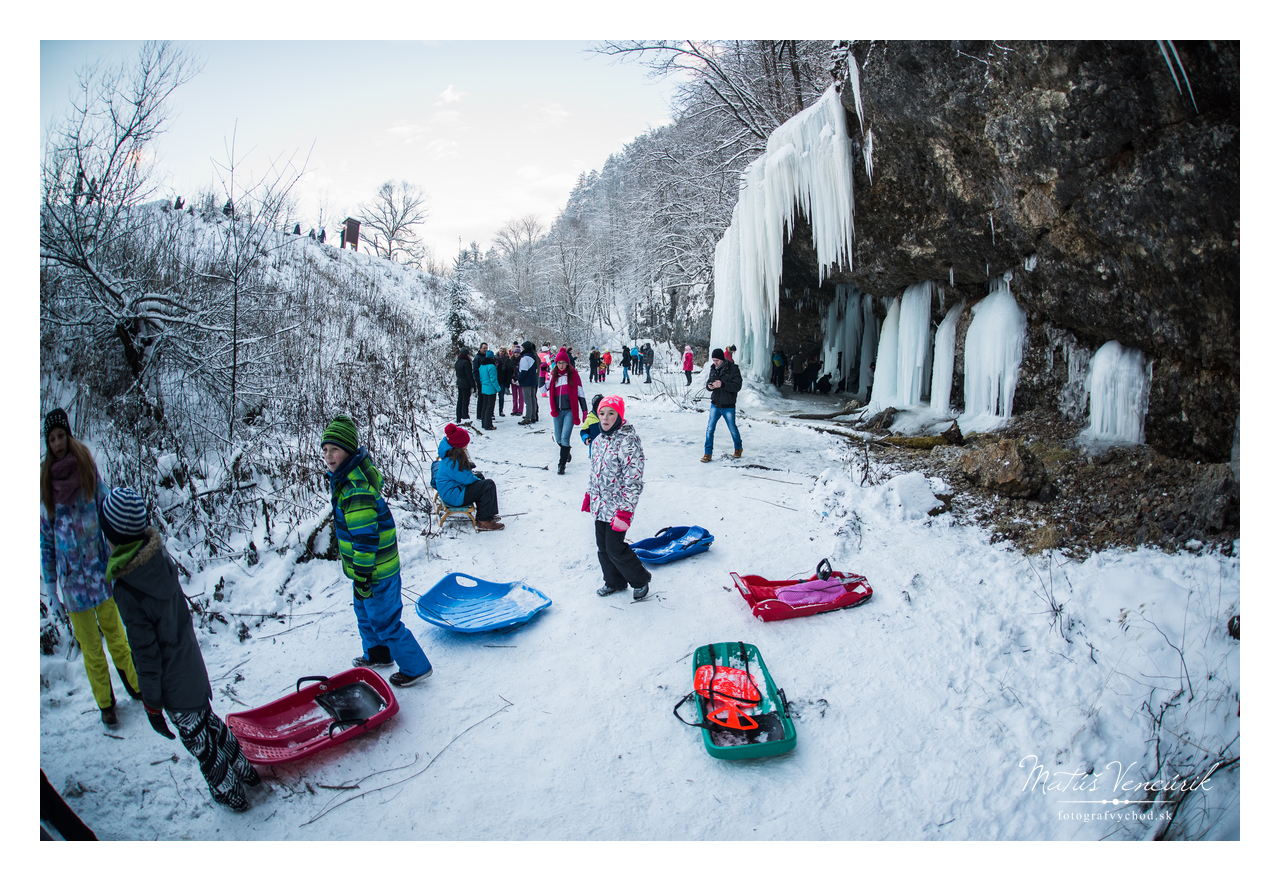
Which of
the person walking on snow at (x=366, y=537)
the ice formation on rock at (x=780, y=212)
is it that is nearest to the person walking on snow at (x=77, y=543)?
the person walking on snow at (x=366, y=537)

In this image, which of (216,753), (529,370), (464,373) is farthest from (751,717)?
(464,373)

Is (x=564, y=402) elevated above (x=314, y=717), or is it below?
above

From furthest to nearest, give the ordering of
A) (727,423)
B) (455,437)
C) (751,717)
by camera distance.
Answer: (727,423) < (455,437) < (751,717)

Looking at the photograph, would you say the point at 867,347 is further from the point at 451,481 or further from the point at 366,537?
the point at 366,537

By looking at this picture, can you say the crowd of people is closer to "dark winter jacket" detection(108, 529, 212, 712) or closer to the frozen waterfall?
"dark winter jacket" detection(108, 529, 212, 712)

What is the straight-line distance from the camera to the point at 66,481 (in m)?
2.72

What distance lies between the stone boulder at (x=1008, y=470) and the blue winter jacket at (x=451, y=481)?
4814mm

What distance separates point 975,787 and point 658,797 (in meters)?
1.38

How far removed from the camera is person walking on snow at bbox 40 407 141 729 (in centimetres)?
272

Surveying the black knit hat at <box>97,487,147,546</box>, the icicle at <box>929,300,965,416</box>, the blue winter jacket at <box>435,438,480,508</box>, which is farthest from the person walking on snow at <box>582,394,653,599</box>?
the icicle at <box>929,300,965,416</box>

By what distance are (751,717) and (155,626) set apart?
258 cm

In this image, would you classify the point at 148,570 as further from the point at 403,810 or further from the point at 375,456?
the point at 375,456

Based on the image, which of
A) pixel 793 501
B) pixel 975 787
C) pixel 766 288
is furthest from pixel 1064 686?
pixel 766 288

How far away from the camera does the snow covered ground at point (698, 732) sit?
7.91 ft
